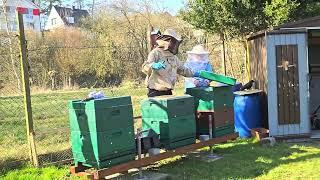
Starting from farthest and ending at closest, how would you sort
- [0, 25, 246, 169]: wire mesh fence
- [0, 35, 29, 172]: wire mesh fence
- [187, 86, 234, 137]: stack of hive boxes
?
[0, 25, 246, 169]: wire mesh fence → [187, 86, 234, 137]: stack of hive boxes → [0, 35, 29, 172]: wire mesh fence

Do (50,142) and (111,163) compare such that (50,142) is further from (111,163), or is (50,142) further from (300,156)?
(300,156)

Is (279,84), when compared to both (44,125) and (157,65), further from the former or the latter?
(44,125)

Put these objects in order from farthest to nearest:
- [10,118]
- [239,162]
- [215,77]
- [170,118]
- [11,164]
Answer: [10,118] → [215,77] → [239,162] → [11,164] → [170,118]

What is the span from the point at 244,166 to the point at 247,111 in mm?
2741

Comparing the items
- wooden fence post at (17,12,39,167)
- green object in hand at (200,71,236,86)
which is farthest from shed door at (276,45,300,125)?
wooden fence post at (17,12,39,167)

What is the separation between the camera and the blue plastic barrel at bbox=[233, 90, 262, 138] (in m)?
9.55

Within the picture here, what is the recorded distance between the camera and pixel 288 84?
354 inches

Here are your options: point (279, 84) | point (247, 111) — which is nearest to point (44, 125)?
point (247, 111)

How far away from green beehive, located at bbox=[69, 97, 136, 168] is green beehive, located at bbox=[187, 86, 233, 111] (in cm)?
205

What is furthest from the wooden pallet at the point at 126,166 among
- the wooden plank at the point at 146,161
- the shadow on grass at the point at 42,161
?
the shadow on grass at the point at 42,161

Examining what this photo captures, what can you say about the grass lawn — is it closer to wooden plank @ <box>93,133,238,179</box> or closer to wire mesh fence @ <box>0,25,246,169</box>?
wooden plank @ <box>93,133,238,179</box>

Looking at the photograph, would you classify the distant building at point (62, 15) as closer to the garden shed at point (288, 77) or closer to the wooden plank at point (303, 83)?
the garden shed at point (288, 77)

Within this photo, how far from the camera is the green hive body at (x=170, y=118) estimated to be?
6582 millimetres

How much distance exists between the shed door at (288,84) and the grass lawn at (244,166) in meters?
0.79
